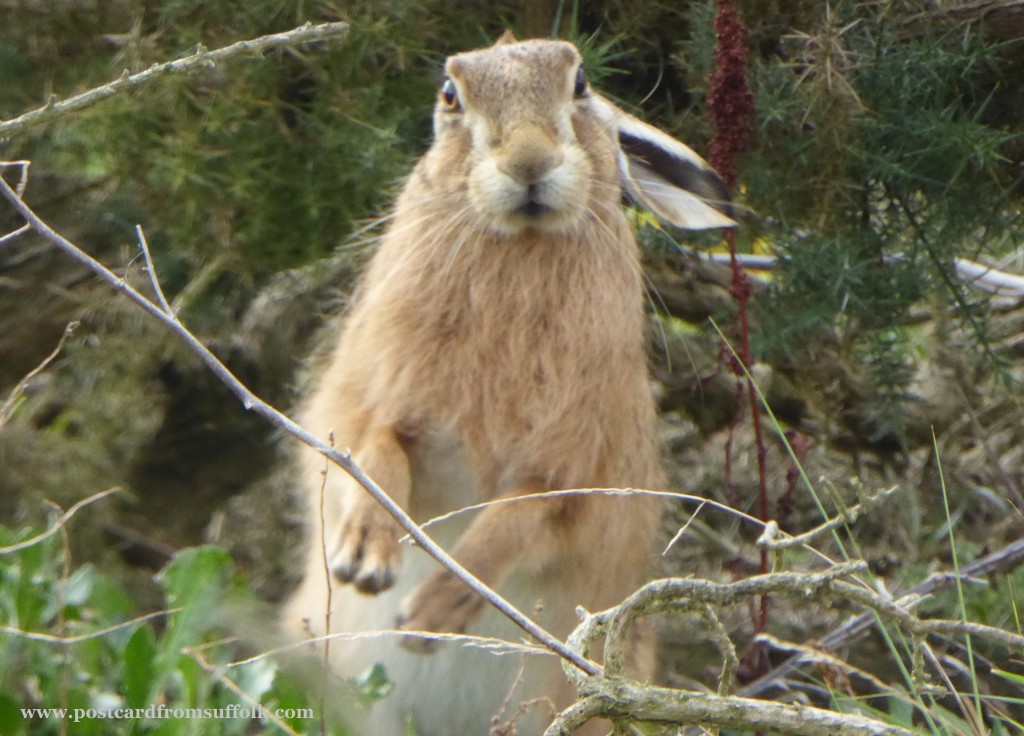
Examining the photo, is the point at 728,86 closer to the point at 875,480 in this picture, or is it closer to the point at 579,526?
the point at 579,526

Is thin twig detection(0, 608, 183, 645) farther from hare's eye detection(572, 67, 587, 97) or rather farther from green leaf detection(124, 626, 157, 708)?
hare's eye detection(572, 67, 587, 97)

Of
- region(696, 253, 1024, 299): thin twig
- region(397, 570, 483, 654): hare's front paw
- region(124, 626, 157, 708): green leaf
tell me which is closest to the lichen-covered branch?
region(397, 570, 483, 654): hare's front paw

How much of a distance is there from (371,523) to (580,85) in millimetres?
1116

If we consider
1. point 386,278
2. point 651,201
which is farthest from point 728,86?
point 386,278

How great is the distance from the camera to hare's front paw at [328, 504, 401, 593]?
10.3 ft

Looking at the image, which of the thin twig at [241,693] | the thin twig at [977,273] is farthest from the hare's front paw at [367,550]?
the thin twig at [977,273]

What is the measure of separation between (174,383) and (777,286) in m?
2.17

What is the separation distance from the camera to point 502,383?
11.2 ft

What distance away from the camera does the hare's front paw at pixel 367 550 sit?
3143mm

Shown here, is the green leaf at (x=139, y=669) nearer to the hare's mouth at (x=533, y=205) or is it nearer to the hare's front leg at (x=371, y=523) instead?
the hare's front leg at (x=371, y=523)

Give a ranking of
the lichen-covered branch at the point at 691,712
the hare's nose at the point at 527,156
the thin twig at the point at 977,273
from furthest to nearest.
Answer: the thin twig at the point at 977,273
the hare's nose at the point at 527,156
the lichen-covered branch at the point at 691,712

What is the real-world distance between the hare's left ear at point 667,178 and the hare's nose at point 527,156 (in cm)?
38

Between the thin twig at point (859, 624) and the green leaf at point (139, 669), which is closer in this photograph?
the green leaf at point (139, 669)

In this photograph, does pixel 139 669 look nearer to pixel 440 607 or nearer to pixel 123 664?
pixel 123 664
